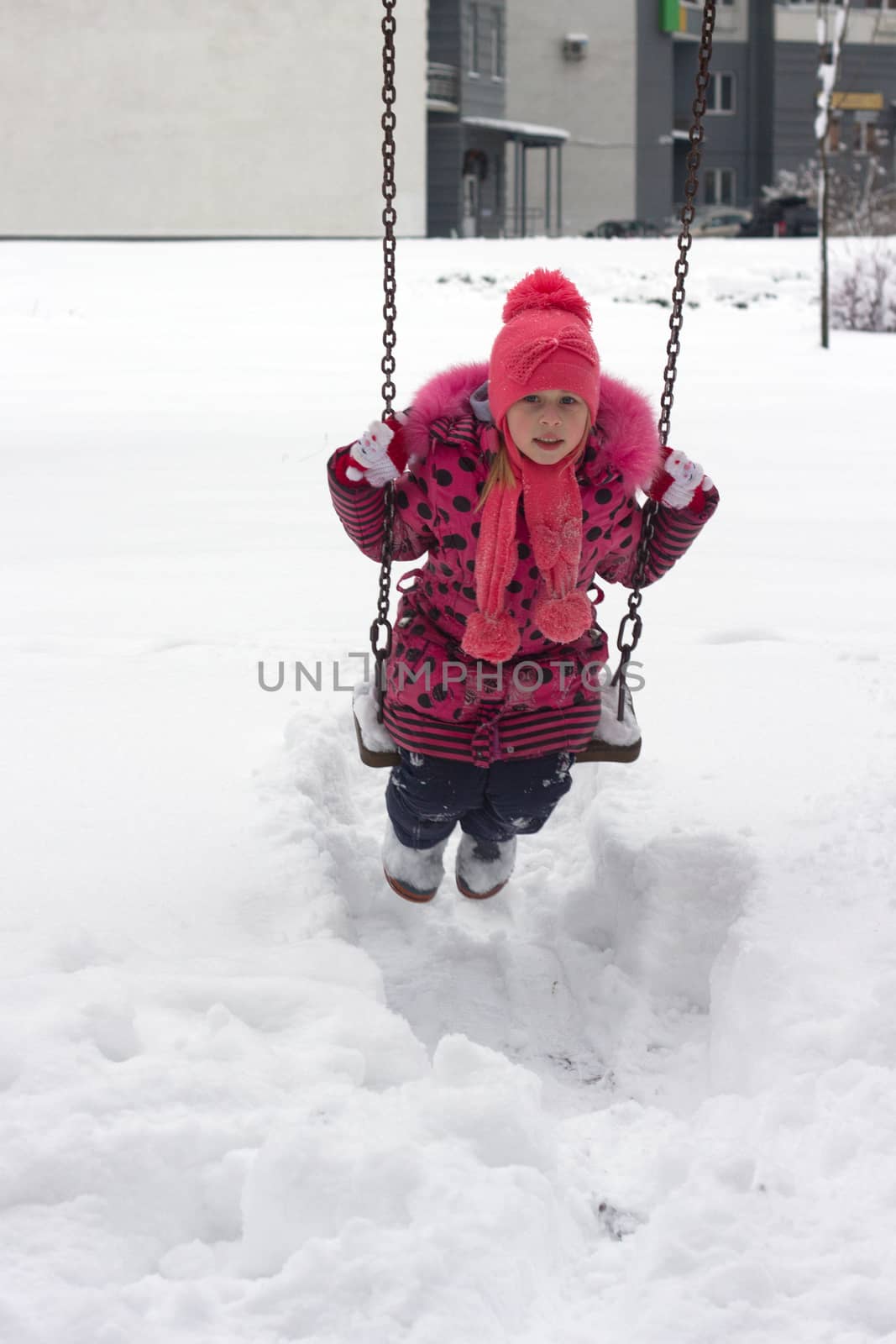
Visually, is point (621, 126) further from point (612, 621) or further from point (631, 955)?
point (631, 955)

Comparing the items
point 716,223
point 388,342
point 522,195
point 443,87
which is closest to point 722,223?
point 716,223

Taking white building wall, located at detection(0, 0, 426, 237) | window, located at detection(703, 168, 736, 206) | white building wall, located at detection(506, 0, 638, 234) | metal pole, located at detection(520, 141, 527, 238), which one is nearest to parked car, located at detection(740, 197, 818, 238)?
metal pole, located at detection(520, 141, 527, 238)

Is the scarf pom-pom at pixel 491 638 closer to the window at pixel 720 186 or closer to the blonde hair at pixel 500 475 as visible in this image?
the blonde hair at pixel 500 475

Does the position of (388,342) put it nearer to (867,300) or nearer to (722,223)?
(867,300)

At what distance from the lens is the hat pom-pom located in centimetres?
247

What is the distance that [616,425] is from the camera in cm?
251

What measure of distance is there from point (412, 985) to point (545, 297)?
1.43m

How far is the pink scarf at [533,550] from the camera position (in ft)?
7.87

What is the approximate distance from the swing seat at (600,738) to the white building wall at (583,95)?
96.1 feet

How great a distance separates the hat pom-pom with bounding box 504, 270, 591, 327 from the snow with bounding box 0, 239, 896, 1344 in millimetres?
1165

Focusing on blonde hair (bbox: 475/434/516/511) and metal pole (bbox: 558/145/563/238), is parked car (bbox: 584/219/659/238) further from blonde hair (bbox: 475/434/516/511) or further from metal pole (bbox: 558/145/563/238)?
blonde hair (bbox: 475/434/516/511)

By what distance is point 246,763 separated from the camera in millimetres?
3205

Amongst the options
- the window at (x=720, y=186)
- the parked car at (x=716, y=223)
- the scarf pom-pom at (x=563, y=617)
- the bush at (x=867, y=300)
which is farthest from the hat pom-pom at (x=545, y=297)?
the window at (x=720, y=186)

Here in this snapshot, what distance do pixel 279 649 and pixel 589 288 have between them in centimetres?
1081
